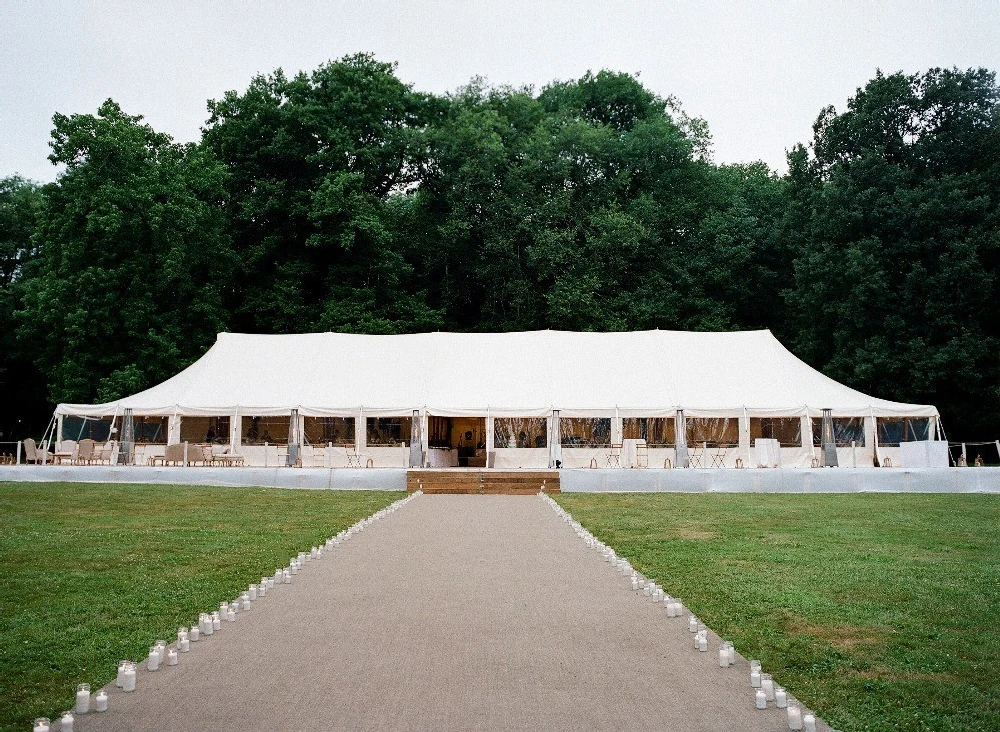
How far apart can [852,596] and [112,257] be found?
96.6ft

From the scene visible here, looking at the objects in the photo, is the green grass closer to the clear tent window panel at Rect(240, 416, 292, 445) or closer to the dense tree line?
the clear tent window panel at Rect(240, 416, 292, 445)

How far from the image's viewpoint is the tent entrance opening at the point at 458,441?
2653 centimetres

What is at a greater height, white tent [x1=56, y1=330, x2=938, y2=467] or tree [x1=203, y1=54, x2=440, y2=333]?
tree [x1=203, y1=54, x2=440, y2=333]

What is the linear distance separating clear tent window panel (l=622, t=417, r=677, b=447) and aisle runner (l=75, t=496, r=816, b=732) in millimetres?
16327

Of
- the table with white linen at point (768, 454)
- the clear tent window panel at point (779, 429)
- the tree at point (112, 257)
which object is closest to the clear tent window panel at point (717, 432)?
the clear tent window panel at point (779, 429)

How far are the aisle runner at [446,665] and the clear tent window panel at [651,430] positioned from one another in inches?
643

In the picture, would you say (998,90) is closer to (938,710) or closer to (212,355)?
(212,355)

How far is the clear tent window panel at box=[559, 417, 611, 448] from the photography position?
78.0 ft

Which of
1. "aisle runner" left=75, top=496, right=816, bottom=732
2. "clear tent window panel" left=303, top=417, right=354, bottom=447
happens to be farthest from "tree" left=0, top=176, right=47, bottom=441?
"aisle runner" left=75, top=496, right=816, bottom=732

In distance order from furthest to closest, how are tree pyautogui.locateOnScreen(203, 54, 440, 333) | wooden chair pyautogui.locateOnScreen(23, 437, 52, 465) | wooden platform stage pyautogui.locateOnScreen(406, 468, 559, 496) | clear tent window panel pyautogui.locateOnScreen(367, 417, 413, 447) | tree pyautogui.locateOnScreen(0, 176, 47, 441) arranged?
tree pyautogui.locateOnScreen(0, 176, 47, 441)
tree pyautogui.locateOnScreen(203, 54, 440, 333)
clear tent window panel pyautogui.locateOnScreen(367, 417, 413, 447)
wooden chair pyautogui.locateOnScreen(23, 437, 52, 465)
wooden platform stage pyautogui.locateOnScreen(406, 468, 559, 496)

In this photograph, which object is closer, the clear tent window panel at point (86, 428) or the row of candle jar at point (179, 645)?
the row of candle jar at point (179, 645)

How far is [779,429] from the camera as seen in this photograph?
24000 mm

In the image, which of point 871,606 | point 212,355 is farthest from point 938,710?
point 212,355

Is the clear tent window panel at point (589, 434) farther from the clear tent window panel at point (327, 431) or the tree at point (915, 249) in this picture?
the tree at point (915, 249)
